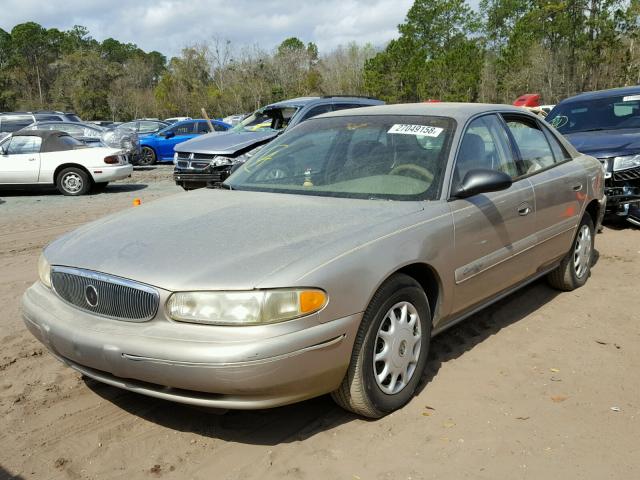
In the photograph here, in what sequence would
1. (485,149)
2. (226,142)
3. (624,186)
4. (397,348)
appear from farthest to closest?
1. (226,142)
2. (624,186)
3. (485,149)
4. (397,348)

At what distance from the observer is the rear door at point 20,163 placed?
510 inches

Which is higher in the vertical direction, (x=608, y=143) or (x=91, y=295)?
(x=608, y=143)

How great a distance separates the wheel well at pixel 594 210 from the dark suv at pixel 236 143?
522 centimetres

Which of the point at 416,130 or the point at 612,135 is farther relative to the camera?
the point at 612,135

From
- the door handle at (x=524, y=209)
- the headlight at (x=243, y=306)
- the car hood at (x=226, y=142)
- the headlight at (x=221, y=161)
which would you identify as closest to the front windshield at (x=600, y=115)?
the car hood at (x=226, y=142)

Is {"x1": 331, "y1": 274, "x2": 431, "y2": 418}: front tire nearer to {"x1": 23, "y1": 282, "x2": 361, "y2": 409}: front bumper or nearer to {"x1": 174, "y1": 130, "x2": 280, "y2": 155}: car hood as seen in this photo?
{"x1": 23, "y1": 282, "x2": 361, "y2": 409}: front bumper

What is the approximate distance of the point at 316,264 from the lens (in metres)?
2.85

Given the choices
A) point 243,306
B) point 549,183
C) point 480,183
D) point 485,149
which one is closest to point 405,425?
point 243,306

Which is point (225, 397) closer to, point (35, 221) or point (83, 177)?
point (35, 221)

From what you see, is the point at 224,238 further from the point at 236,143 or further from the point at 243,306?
the point at 236,143

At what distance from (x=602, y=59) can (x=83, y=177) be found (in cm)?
3517

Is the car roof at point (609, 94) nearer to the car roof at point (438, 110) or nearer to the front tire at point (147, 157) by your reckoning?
the car roof at point (438, 110)

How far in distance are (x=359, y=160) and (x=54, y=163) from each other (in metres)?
10.7

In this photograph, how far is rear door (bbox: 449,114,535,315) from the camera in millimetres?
3709
